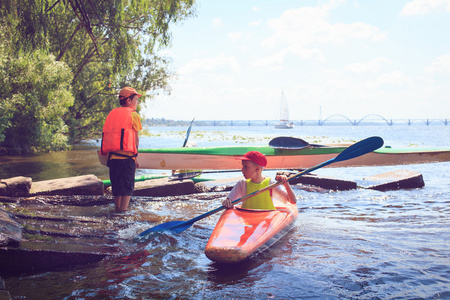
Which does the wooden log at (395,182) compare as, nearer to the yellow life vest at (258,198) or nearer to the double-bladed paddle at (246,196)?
the double-bladed paddle at (246,196)

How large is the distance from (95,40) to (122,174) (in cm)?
343

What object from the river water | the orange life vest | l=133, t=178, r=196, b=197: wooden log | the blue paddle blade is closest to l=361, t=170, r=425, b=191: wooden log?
the river water

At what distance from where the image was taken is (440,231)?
4.88 m

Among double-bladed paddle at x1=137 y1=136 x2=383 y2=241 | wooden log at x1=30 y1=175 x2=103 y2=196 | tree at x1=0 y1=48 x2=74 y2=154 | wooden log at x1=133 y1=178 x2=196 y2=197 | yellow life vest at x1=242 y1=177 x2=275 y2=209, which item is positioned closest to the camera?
double-bladed paddle at x1=137 y1=136 x2=383 y2=241

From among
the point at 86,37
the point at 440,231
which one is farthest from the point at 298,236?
the point at 86,37

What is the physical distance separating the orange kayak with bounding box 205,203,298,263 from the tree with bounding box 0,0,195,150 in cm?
389

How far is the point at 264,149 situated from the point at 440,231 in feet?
11.8

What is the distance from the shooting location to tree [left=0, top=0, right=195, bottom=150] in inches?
255

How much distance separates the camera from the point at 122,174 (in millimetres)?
4844

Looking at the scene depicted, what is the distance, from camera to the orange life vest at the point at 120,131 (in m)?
4.73

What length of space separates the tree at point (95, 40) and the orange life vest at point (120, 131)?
Answer: 6.32 ft

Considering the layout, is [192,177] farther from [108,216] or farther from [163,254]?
[163,254]

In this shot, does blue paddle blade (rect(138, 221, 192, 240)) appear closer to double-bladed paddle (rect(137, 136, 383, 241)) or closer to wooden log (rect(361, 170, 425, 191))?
double-bladed paddle (rect(137, 136, 383, 241))

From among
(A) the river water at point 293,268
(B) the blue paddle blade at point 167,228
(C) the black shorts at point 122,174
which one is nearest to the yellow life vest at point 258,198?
(A) the river water at point 293,268
